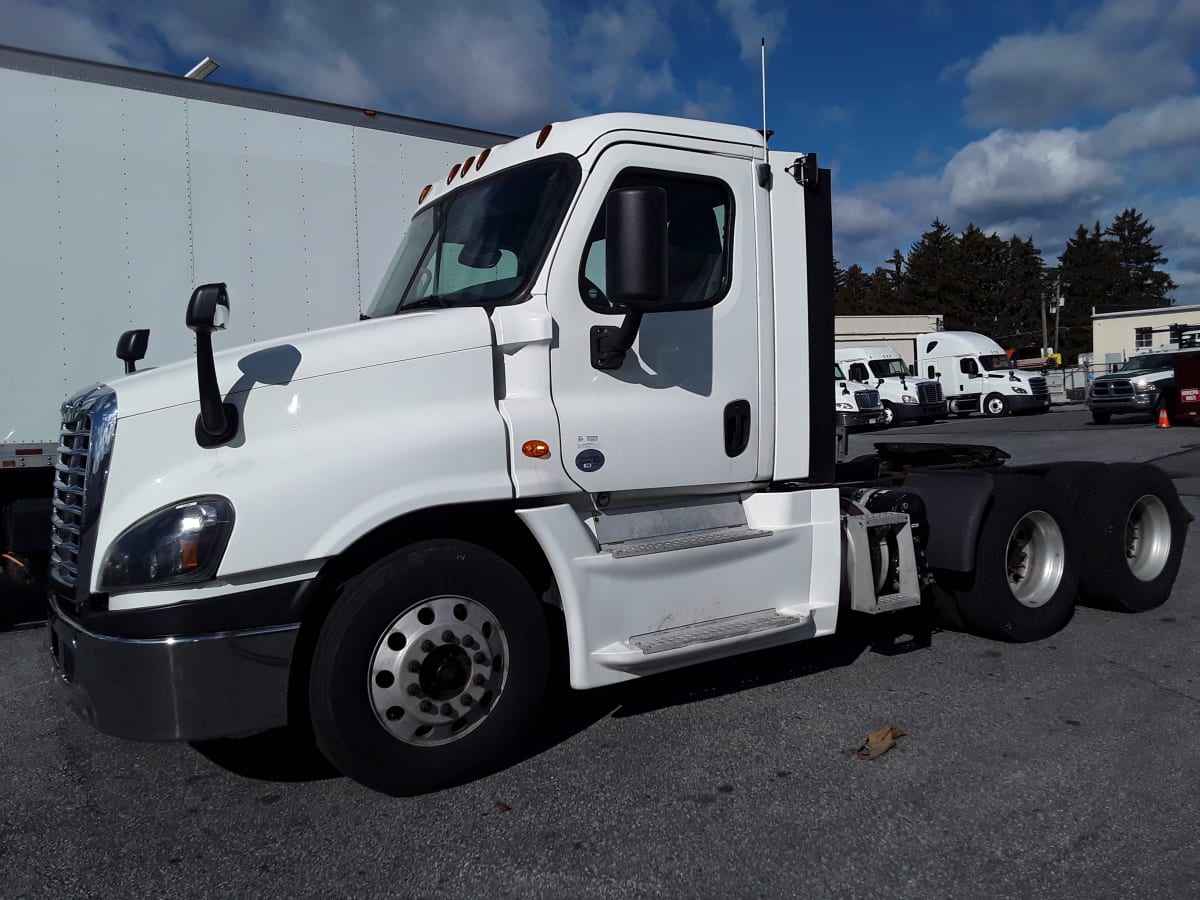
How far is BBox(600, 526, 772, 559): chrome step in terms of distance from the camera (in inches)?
162

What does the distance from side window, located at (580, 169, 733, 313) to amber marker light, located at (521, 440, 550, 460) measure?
85 centimetres

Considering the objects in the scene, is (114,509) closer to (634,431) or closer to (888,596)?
(634,431)

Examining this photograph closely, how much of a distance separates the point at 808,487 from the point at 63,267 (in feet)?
15.2

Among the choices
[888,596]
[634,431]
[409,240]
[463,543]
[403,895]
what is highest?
[409,240]

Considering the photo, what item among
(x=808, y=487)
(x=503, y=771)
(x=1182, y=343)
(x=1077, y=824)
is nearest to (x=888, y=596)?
(x=808, y=487)

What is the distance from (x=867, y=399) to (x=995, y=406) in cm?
665

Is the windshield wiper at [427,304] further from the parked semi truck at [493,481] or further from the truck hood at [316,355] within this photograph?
the truck hood at [316,355]

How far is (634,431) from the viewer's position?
4.20m

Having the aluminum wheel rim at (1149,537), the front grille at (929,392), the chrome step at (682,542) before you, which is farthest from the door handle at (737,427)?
the front grille at (929,392)

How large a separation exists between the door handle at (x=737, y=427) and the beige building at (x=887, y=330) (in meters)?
47.2

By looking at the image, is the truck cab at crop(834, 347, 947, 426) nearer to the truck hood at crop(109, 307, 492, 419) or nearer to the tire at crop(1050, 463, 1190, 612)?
the tire at crop(1050, 463, 1190, 612)

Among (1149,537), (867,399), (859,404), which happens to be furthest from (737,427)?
(867,399)

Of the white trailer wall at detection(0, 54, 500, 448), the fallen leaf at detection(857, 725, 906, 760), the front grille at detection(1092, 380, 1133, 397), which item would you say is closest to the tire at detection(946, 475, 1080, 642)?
the fallen leaf at detection(857, 725, 906, 760)

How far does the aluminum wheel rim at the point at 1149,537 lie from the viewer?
6.57 metres
